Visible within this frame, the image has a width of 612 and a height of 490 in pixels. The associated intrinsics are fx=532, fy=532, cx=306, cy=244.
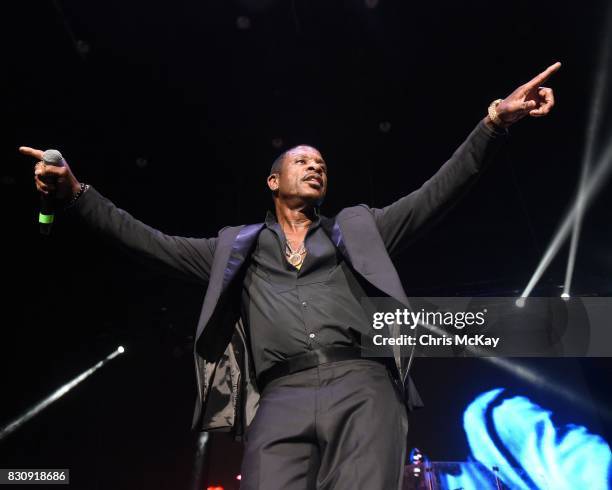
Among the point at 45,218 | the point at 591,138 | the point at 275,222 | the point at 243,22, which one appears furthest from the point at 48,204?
the point at 591,138

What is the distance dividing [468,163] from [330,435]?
A: 0.91 metres

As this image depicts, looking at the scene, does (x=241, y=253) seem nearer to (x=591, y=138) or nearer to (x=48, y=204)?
(x=48, y=204)

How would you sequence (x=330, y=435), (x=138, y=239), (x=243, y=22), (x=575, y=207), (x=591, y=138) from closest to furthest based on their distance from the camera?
(x=330, y=435) → (x=138, y=239) → (x=243, y=22) → (x=591, y=138) → (x=575, y=207)

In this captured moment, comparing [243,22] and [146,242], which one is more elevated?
[243,22]

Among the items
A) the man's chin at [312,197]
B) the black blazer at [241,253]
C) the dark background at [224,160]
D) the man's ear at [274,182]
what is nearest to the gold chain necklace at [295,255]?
the black blazer at [241,253]

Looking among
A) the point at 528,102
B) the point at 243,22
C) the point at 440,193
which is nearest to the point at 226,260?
the point at 440,193

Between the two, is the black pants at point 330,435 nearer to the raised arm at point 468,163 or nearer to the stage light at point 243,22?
the raised arm at point 468,163

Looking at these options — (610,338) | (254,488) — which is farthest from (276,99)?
(254,488)

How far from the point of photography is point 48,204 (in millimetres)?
1744

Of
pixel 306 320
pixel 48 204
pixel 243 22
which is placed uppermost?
pixel 243 22

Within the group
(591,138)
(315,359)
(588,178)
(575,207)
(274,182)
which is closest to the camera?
(315,359)

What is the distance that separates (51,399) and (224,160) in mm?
3346

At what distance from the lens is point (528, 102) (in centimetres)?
160

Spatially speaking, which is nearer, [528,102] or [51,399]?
[528,102]
